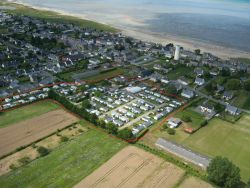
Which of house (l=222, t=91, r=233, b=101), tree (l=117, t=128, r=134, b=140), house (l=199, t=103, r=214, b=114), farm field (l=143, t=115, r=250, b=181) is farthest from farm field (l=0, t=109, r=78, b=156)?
house (l=222, t=91, r=233, b=101)

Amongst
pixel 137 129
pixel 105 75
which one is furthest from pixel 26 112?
pixel 105 75

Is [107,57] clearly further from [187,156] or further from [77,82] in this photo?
[187,156]

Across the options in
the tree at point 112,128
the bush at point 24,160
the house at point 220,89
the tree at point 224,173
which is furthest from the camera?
the house at point 220,89

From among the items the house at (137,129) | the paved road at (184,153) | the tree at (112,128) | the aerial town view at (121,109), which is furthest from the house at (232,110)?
the tree at (112,128)

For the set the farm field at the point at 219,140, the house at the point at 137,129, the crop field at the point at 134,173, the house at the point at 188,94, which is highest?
the house at the point at 188,94

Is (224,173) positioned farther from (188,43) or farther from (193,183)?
(188,43)

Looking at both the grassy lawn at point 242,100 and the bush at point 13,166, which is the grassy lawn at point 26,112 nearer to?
the bush at point 13,166
